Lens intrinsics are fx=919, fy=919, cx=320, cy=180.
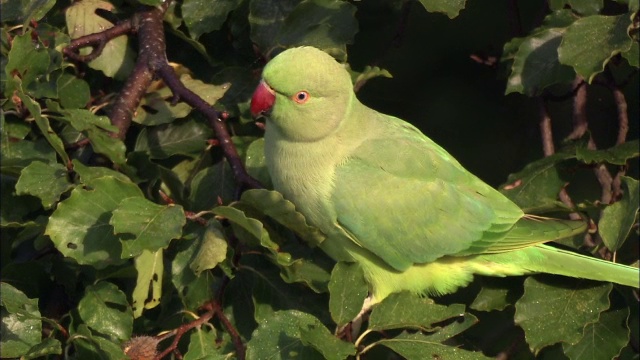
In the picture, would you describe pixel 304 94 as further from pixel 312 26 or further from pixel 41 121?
pixel 41 121

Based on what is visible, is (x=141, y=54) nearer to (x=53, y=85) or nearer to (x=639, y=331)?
(x=53, y=85)

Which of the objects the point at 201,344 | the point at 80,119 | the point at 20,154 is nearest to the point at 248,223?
the point at 201,344

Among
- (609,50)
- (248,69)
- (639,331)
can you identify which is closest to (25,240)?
(248,69)

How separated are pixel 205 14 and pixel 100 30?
0.38 m

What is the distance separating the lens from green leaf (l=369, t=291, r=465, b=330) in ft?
7.67

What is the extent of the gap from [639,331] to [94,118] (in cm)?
208

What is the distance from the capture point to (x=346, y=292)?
2.34 metres

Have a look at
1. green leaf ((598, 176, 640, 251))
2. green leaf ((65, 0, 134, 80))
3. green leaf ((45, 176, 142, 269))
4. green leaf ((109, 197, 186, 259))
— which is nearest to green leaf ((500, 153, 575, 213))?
green leaf ((598, 176, 640, 251))

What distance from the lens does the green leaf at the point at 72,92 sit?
2.78m

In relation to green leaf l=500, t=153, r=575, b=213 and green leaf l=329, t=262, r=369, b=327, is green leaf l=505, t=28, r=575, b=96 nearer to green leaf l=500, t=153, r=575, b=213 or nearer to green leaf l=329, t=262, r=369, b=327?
green leaf l=500, t=153, r=575, b=213

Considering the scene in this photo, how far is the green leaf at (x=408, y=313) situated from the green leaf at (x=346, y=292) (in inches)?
2.7

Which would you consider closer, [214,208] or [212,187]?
[214,208]

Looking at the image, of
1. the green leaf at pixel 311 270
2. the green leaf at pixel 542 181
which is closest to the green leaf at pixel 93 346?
the green leaf at pixel 311 270

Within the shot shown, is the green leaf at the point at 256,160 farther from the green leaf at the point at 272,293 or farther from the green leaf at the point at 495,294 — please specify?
the green leaf at the point at 495,294
